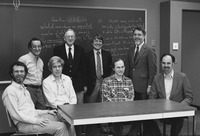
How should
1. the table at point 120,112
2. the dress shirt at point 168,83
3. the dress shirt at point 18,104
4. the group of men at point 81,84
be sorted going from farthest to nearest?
the dress shirt at point 168,83
the group of men at point 81,84
the dress shirt at point 18,104
the table at point 120,112

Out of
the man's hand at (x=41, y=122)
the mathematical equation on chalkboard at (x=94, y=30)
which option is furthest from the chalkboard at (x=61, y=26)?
the man's hand at (x=41, y=122)

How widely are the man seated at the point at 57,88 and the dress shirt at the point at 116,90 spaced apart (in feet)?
1.38

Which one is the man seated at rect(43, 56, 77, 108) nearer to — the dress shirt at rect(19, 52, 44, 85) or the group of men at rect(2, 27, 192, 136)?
the group of men at rect(2, 27, 192, 136)

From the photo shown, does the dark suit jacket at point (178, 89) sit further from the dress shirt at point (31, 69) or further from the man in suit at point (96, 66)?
the dress shirt at point (31, 69)

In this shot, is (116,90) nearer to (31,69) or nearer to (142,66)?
(142,66)

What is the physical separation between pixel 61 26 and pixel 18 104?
180 cm

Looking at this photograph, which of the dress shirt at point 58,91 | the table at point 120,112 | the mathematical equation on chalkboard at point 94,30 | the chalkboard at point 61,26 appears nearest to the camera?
the table at point 120,112

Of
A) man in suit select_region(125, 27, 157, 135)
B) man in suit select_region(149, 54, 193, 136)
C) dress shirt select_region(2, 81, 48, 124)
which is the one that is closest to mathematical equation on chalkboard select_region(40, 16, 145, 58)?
man in suit select_region(125, 27, 157, 135)

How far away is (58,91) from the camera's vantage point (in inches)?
140

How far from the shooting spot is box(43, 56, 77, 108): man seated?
3518mm

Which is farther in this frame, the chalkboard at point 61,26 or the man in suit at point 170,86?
the chalkboard at point 61,26

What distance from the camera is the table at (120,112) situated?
2.68 m

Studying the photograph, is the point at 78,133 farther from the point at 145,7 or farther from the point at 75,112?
the point at 145,7

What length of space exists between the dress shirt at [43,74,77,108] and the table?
1.35 ft
